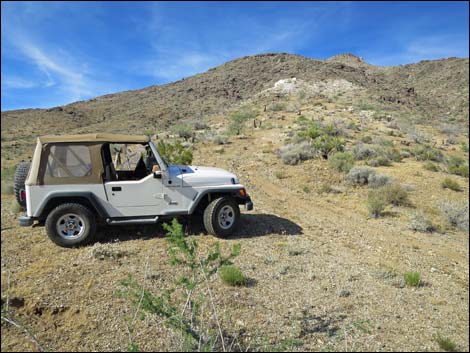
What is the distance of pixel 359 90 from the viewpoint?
150ft

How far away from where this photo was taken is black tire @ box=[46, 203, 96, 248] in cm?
517

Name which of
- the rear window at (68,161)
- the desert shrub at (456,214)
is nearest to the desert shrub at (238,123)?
the desert shrub at (456,214)

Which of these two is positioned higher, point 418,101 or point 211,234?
point 418,101

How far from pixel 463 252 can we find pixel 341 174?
18.7ft

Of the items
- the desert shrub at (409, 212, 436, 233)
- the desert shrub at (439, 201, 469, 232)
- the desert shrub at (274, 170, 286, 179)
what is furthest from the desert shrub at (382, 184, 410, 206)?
the desert shrub at (274, 170, 286, 179)

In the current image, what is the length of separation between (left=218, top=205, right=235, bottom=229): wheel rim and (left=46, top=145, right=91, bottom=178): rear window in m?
2.48

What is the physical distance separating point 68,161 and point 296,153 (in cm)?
1025

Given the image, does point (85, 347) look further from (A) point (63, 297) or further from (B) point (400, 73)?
(B) point (400, 73)

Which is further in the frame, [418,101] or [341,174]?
[418,101]

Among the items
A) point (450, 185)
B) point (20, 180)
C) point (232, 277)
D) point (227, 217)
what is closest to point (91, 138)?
point (20, 180)

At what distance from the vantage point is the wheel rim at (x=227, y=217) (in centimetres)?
609

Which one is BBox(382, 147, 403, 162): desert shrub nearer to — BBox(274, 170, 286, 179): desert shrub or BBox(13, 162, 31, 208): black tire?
BBox(274, 170, 286, 179): desert shrub

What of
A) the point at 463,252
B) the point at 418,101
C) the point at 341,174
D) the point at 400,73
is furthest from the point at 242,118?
the point at 400,73

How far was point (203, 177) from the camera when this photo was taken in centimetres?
593
